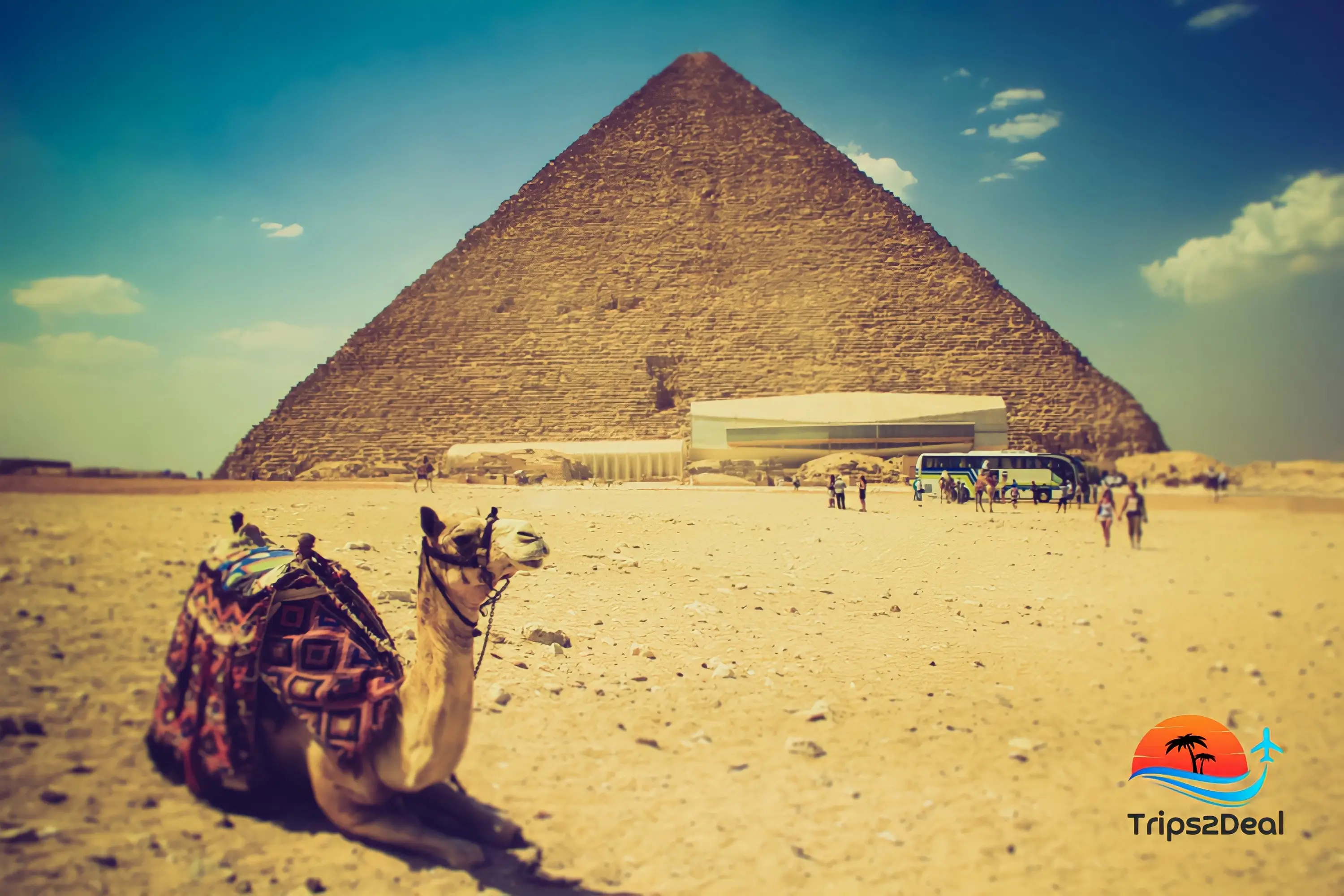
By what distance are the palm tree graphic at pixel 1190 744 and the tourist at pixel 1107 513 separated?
58cm

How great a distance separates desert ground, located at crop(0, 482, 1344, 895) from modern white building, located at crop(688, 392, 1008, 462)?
63.9ft

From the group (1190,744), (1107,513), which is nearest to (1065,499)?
(1107,513)

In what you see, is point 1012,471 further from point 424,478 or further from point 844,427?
point 844,427

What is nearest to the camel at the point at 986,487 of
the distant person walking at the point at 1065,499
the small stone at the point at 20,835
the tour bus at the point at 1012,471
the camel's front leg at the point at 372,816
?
the tour bus at the point at 1012,471

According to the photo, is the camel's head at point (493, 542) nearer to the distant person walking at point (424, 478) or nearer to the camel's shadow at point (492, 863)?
the camel's shadow at point (492, 863)

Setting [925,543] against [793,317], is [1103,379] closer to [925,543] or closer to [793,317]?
[793,317]

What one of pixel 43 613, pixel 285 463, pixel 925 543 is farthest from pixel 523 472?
pixel 285 463

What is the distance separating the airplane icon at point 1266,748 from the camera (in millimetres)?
Result: 1988

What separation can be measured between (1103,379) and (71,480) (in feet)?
137

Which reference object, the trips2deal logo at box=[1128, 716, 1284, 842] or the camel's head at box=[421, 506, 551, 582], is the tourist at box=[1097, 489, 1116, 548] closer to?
the trips2deal logo at box=[1128, 716, 1284, 842]

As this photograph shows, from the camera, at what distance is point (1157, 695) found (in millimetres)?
2162

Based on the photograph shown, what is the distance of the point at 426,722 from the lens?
1.81m

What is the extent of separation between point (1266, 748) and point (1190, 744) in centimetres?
15

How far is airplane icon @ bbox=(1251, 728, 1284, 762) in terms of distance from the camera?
199 centimetres
